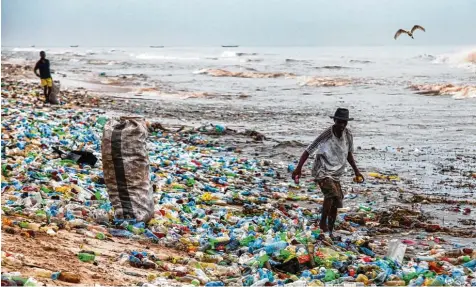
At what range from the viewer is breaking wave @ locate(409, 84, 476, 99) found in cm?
2550

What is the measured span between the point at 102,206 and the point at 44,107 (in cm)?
1104

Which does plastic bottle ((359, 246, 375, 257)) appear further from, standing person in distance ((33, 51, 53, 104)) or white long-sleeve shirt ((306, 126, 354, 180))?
standing person in distance ((33, 51, 53, 104))

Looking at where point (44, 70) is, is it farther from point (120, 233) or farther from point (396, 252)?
point (396, 252)

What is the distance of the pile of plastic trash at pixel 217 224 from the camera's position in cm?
520

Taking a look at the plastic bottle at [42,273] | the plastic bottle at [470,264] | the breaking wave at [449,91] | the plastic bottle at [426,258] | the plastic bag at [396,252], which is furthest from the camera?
the breaking wave at [449,91]

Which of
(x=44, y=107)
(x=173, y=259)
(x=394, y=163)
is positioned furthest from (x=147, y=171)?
(x=44, y=107)

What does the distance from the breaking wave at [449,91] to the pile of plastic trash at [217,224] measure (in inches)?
671

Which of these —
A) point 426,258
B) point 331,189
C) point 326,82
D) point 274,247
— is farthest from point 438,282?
point 326,82

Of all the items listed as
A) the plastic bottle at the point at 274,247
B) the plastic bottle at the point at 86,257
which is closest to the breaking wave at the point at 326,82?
the plastic bottle at the point at 274,247

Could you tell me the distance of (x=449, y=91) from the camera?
2700 cm

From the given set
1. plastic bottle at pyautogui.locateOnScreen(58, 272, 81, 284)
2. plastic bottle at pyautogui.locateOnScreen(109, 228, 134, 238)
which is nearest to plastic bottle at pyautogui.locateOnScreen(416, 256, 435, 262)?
plastic bottle at pyautogui.locateOnScreen(109, 228, 134, 238)

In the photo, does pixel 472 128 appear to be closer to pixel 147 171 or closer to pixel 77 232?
pixel 147 171

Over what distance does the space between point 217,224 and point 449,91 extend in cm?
2257

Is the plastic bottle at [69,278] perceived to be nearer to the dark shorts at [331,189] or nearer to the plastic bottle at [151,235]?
the plastic bottle at [151,235]
